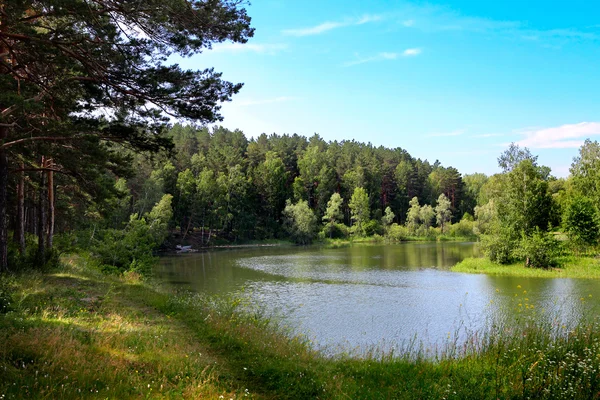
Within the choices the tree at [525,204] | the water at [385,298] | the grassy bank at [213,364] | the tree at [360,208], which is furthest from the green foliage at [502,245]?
the tree at [360,208]

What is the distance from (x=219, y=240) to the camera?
217ft

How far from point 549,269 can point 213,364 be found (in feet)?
95.1

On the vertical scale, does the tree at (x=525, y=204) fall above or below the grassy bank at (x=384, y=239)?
above

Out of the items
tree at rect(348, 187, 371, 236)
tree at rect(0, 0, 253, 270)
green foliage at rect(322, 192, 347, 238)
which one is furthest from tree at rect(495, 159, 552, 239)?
tree at rect(348, 187, 371, 236)

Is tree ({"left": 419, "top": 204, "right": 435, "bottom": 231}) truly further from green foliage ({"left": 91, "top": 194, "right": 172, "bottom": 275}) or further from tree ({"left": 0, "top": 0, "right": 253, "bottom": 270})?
tree ({"left": 0, "top": 0, "right": 253, "bottom": 270})

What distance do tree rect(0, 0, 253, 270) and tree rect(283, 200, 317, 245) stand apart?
57944mm

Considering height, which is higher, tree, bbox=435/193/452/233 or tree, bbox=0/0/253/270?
tree, bbox=0/0/253/270

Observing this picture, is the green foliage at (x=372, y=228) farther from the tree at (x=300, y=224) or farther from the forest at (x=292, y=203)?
the tree at (x=300, y=224)

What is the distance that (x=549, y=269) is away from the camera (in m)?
28.6

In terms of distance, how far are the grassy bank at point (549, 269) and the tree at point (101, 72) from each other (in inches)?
1024

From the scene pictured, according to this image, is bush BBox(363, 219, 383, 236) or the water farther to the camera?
bush BBox(363, 219, 383, 236)

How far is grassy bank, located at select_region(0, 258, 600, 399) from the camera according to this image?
523 cm

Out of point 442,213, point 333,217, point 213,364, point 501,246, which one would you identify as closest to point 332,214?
point 333,217

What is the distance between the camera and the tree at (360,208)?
75.4 metres
